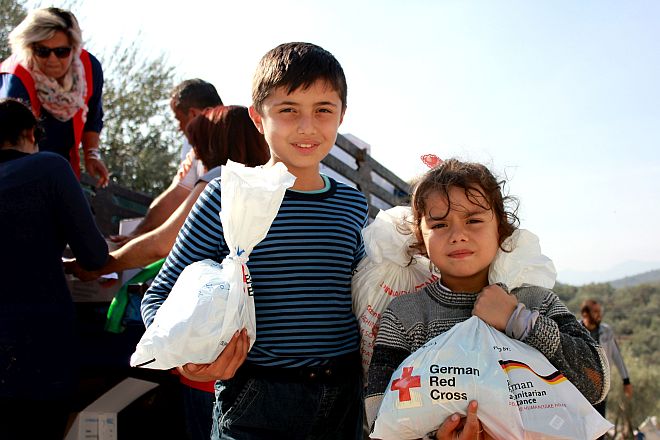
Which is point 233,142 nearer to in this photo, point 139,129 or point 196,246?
point 196,246

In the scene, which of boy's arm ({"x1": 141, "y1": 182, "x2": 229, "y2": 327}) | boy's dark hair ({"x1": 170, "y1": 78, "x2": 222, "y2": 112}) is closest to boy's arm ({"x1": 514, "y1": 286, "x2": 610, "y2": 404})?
boy's arm ({"x1": 141, "y1": 182, "x2": 229, "y2": 327})

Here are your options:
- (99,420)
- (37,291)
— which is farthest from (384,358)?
(99,420)

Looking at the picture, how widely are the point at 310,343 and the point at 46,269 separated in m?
1.30

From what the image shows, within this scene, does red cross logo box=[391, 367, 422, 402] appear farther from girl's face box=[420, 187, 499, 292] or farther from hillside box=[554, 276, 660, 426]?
hillside box=[554, 276, 660, 426]

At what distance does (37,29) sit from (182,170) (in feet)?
3.61

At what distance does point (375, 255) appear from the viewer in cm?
242

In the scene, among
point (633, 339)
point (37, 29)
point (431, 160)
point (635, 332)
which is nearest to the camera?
point (431, 160)

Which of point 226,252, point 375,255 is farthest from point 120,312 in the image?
point 375,255

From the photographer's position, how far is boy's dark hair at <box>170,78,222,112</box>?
5.23 metres

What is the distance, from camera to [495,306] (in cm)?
218

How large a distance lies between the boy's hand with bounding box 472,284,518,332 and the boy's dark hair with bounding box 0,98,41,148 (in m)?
2.12

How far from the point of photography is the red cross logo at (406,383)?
201cm

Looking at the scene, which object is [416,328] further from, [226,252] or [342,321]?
[226,252]

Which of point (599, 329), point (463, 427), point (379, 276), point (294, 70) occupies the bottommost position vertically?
point (599, 329)
